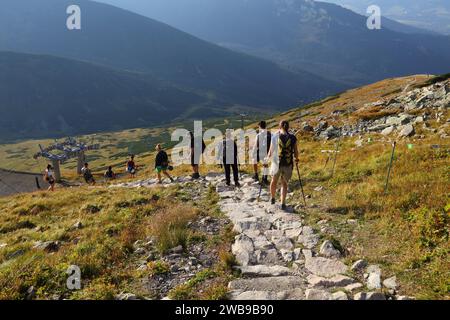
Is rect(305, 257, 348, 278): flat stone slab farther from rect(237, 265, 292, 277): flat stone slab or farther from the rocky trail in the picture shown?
rect(237, 265, 292, 277): flat stone slab

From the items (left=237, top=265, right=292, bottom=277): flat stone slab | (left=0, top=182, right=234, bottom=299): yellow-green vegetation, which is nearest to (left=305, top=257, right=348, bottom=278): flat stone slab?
(left=237, top=265, right=292, bottom=277): flat stone slab

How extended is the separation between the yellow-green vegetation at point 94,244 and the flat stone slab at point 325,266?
1.99 meters

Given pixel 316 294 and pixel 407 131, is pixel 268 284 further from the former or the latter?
pixel 407 131

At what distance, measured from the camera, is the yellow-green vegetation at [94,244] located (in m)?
8.56

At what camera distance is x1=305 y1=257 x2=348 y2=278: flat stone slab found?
8227 millimetres

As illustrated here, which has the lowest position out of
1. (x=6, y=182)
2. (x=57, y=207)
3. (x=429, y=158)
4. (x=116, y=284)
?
(x=6, y=182)

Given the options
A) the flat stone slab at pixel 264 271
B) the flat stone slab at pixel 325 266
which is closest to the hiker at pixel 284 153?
the flat stone slab at pixel 325 266

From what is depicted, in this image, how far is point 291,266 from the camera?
8820mm
